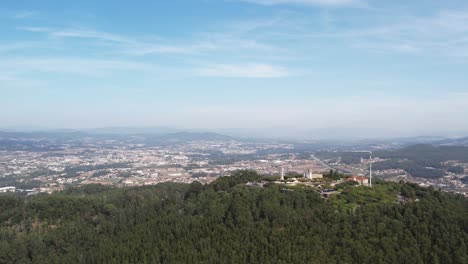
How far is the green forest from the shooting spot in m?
32.7

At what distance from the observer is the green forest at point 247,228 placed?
32.7 metres

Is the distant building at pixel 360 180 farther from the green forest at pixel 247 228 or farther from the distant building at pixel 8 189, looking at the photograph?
the distant building at pixel 8 189

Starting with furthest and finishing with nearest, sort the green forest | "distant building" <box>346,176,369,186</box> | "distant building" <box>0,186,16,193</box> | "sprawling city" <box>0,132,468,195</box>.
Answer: "sprawling city" <box>0,132,468,195</box> < "distant building" <box>0,186,16,193</box> < "distant building" <box>346,176,369,186</box> < the green forest

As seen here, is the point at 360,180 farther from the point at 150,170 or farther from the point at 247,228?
the point at 150,170

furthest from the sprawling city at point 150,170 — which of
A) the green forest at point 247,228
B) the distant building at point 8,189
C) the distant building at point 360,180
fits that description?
the green forest at point 247,228

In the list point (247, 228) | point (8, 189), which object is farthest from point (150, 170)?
point (247, 228)

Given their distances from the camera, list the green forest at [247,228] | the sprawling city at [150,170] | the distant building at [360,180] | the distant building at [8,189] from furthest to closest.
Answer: the sprawling city at [150,170] < the distant building at [8,189] < the distant building at [360,180] < the green forest at [247,228]

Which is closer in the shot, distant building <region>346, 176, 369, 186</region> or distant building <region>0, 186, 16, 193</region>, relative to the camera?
distant building <region>346, 176, 369, 186</region>

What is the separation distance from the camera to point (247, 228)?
120ft

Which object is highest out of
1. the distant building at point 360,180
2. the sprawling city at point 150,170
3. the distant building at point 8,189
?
the distant building at point 360,180

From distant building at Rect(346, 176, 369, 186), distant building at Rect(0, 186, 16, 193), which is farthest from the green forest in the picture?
distant building at Rect(0, 186, 16, 193)

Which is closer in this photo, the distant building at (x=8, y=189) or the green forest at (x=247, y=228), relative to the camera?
the green forest at (x=247, y=228)

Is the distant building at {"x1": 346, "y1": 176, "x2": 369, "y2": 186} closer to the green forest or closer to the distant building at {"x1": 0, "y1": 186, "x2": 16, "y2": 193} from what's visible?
the green forest

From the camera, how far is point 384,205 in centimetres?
4053
